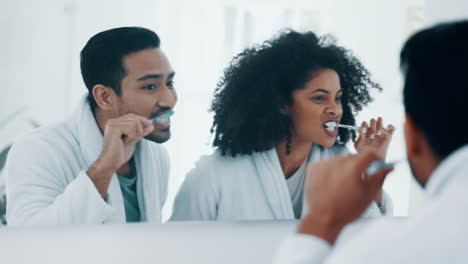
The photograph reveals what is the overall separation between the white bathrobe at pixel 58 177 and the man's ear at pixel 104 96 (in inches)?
1.3

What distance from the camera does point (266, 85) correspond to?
1576 millimetres

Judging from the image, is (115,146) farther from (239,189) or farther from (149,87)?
(239,189)

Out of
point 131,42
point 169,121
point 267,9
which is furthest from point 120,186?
point 267,9

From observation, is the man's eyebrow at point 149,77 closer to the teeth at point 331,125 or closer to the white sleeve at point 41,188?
the white sleeve at point 41,188

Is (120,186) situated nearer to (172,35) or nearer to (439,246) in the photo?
(172,35)

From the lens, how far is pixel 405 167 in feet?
5.56

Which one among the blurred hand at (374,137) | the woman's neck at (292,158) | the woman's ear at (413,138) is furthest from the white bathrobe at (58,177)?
the woman's ear at (413,138)

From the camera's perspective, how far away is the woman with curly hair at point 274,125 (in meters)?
1.56

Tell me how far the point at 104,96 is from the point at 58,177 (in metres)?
0.24

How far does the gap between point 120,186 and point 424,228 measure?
1.02 metres

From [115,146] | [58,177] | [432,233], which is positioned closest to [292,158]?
[115,146]

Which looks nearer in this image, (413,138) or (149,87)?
(413,138)

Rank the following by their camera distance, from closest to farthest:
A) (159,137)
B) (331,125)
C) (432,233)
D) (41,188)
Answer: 1. (432,233)
2. (41,188)
3. (159,137)
4. (331,125)

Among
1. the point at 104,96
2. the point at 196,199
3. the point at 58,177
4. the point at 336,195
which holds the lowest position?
the point at 196,199
